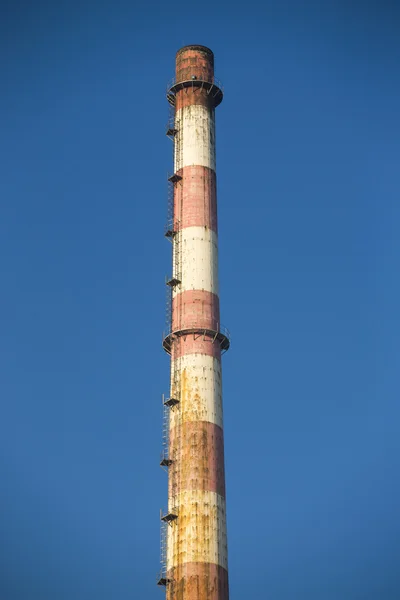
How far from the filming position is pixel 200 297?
246ft

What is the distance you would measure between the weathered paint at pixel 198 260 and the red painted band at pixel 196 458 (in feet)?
31.4

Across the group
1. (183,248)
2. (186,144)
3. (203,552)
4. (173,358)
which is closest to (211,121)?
(186,144)

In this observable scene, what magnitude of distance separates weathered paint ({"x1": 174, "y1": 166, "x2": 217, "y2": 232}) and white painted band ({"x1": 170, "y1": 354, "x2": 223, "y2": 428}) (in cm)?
984

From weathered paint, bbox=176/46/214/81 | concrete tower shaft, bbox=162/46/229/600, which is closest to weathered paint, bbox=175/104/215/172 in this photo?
concrete tower shaft, bbox=162/46/229/600

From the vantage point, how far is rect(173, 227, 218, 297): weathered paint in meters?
75.6

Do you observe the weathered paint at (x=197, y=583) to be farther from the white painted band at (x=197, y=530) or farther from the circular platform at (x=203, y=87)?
the circular platform at (x=203, y=87)

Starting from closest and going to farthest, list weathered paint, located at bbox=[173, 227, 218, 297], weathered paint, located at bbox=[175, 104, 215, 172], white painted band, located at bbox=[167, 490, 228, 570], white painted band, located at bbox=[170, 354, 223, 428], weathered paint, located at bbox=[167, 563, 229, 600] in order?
weathered paint, located at bbox=[167, 563, 229, 600] < white painted band, located at bbox=[167, 490, 228, 570] < white painted band, located at bbox=[170, 354, 223, 428] < weathered paint, located at bbox=[173, 227, 218, 297] < weathered paint, located at bbox=[175, 104, 215, 172]

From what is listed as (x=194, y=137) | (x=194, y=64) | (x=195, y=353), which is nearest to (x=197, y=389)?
(x=195, y=353)

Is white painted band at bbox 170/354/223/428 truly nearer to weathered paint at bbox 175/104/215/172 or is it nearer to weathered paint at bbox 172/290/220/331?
weathered paint at bbox 172/290/220/331

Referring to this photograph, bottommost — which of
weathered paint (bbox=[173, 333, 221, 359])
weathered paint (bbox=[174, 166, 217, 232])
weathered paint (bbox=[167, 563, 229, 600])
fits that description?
weathered paint (bbox=[167, 563, 229, 600])

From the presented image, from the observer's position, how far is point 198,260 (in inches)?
3000

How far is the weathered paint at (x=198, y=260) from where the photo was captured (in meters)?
75.6

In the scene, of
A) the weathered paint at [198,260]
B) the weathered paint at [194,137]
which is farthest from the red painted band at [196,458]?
the weathered paint at [194,137]

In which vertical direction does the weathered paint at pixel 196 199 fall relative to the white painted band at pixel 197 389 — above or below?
above
